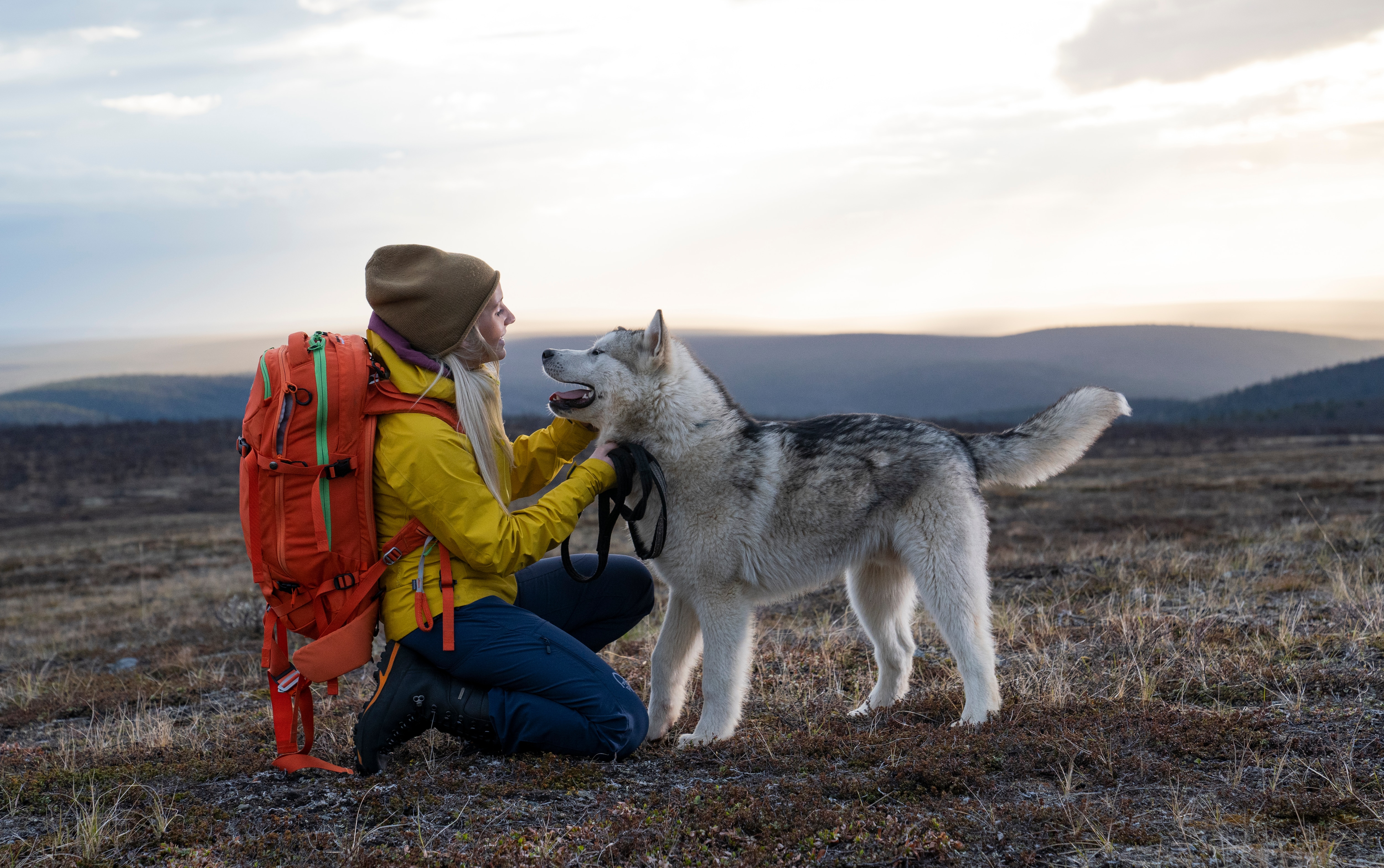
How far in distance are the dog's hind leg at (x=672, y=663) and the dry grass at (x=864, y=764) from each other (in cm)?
25

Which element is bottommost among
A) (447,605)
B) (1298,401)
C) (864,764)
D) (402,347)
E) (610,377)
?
(1298,401)

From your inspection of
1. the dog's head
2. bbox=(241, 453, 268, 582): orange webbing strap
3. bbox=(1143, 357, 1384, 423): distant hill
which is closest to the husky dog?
the dog's head

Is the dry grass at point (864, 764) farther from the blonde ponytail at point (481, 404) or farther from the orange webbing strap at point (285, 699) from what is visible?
the blonde ponytail at point (481, 404)

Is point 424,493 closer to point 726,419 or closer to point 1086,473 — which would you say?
point 726,419

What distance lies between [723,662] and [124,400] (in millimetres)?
164600

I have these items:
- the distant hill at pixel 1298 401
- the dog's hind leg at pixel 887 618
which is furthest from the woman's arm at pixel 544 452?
the distant hill at pixel 1298 401

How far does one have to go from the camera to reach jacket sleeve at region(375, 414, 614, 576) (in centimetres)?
417

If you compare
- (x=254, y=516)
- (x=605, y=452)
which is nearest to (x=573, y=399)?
(x=605, y=452)

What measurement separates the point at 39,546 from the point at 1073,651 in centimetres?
3011

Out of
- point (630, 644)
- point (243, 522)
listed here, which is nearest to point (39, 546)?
point (630, 644)

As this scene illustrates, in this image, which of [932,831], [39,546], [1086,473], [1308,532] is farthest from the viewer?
[1086,473]

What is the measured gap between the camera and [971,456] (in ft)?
17.4

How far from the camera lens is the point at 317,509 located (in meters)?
4.10

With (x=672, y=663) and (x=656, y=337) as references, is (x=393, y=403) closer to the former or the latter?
(x=656, y=337)
